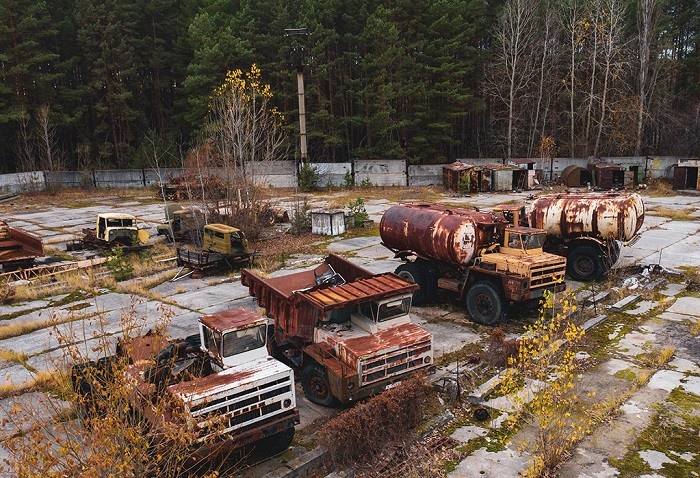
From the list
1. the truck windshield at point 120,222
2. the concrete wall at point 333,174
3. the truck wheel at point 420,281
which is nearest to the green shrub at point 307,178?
the concrete wall at point 333,174

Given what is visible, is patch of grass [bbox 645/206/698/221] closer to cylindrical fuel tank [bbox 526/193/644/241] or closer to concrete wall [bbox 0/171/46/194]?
cylindrical fuel tank [bbox 526/193/644/241]

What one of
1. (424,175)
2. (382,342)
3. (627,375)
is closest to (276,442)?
(382,342)

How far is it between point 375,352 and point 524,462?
2742 millimetres

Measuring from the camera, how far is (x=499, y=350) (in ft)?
35.9

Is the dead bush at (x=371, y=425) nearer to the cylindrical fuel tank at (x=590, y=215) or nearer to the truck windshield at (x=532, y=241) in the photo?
the truck windshield at (x=532, y=241)

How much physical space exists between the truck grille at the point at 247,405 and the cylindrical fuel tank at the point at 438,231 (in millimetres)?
6781

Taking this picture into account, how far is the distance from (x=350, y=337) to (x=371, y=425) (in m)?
2.00

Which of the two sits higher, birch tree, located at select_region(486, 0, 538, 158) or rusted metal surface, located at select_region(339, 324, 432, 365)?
birch tree, located at select_region(486, 0, 538, 158)

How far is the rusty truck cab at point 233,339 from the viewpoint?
805 cm

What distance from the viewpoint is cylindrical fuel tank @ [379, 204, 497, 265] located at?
13.2 m

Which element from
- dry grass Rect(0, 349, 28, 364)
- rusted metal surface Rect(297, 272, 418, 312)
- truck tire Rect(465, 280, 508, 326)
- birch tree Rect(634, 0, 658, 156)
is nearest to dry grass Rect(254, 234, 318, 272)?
truck tire Rect(465, 280, 508, 326)

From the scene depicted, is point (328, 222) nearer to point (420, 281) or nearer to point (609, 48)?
point (420, 281)

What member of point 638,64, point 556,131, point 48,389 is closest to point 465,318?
point 48,389

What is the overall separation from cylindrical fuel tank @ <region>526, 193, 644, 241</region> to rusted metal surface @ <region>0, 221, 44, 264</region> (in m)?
17.7
